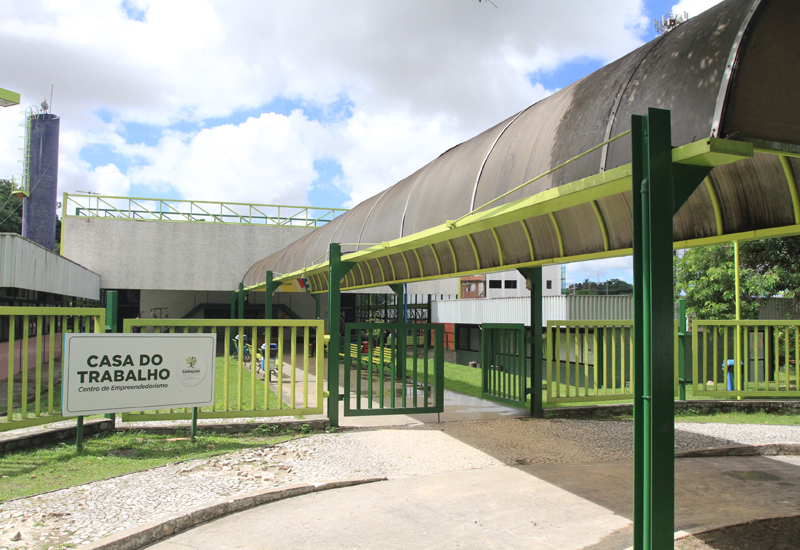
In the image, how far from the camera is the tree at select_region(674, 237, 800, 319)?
19.8 metres

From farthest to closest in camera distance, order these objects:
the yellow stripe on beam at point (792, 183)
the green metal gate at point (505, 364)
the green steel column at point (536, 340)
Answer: the green metal gate at point (505, 364) < the green steel column at point (536, 340) < the yellow stripe on beam at point (792, 183)

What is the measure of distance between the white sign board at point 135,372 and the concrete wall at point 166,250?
76.9 ft

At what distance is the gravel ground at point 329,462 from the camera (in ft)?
14.7

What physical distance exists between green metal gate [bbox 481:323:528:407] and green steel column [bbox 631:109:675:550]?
6092mm

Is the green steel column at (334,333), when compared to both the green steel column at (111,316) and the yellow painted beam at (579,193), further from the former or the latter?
the green steel column at (111,316)

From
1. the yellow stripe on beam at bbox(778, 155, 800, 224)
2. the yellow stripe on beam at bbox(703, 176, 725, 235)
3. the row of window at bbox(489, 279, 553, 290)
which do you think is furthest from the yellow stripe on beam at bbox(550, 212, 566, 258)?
the row of window at bbox(489, 279, 553, 290)

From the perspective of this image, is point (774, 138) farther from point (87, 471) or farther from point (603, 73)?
point (87, 471)

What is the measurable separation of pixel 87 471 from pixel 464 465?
4.09 meters

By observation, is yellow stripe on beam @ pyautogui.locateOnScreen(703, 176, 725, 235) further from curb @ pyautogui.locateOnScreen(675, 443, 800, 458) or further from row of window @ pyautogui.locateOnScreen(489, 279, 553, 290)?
row of window @ pyautogui.locateOnScreen(489, 279, 553, 290)

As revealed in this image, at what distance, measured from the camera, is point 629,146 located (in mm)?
4164

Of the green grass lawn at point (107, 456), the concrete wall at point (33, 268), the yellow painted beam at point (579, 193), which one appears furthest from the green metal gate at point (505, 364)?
the concrete wall at point (33, 268)

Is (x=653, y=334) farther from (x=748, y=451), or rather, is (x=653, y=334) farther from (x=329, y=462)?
(x=748, y=451)

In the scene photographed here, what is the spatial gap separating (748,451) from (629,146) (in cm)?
521

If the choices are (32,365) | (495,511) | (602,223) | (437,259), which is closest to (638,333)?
(495,511)
